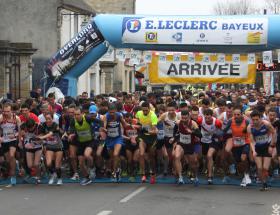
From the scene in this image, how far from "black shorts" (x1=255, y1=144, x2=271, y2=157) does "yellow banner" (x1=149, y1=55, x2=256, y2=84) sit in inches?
381

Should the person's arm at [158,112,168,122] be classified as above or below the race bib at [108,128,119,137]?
above

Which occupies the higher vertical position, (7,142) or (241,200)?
(7,142)

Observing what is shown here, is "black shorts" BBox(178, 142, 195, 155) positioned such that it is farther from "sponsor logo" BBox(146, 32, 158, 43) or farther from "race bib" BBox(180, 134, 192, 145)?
"sponsor logo" BBox(146, 32, 158, 43)

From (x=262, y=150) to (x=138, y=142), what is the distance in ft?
9.83

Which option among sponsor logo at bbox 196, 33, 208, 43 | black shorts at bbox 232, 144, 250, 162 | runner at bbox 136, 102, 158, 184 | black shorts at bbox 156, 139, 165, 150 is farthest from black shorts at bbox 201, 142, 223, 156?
sponsor logo at bbox 196, 33, 208, 43

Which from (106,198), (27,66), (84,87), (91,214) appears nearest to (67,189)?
(106,198)

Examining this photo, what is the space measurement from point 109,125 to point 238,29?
5272 millimetres

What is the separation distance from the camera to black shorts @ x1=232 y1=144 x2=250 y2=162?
49.4ft

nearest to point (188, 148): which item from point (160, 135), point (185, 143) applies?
point (185, 143)

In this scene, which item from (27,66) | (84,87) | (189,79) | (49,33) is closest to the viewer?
(189,79)

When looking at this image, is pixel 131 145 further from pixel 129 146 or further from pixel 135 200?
pixel 135 200

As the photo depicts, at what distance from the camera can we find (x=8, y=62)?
1002 inches

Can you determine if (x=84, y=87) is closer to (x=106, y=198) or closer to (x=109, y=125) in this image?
(x=109, y=125)

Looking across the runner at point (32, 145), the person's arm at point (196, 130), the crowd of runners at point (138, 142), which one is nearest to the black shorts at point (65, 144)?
the crowd of runners at point (138, 142)
